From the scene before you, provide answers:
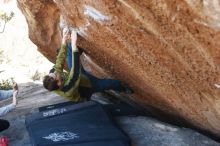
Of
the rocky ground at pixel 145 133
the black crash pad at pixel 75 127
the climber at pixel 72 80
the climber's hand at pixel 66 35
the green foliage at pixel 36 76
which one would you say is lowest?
the rocky ground at pixel 145 133

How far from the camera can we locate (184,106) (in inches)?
297

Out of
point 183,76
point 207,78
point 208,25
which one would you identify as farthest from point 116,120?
point 208,25

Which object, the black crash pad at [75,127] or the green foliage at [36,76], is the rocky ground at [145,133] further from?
the green foliage at [36,76]

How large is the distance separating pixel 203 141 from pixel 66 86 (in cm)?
258

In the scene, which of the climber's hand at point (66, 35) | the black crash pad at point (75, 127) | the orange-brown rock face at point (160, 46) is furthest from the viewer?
the climber's hand at point (66, 35)

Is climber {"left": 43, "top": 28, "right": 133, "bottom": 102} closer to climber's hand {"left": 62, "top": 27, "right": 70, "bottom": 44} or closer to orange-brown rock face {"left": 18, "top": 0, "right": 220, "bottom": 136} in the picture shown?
climber's hand {"left": 62, "top": 27, "right": 70, "bottom": 44}

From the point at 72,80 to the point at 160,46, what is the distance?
6.53 feet

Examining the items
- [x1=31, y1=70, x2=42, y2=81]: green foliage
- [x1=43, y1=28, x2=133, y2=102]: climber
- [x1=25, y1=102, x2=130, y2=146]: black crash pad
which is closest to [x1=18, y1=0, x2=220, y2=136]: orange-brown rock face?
[x1=43, y1=28, x2=133, y2=102]: climber

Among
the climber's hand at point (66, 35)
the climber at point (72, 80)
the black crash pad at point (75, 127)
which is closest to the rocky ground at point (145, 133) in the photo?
the black crash pad at point (75, 127)

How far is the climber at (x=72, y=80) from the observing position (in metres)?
7.11

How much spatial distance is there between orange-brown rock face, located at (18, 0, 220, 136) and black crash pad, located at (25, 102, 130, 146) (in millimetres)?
1043

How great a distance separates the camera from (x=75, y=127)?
291 inches

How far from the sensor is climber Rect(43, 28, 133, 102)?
711cm

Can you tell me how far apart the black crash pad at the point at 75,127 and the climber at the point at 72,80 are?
0.34m
